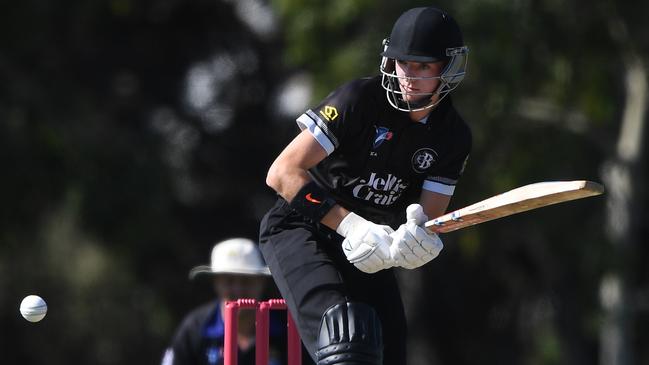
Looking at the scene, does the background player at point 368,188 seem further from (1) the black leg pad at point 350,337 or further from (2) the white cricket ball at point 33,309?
(2) the white cricket ball at point 33,309

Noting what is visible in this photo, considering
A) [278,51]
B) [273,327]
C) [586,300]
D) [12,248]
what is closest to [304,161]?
[273,327]

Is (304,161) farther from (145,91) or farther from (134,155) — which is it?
(145,91)

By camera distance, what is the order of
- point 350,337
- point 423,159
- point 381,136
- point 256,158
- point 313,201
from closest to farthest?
point 350,337 → point 313,201 → point 381,136 → point 423,159 → point 256,158

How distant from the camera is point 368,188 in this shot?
5.12 meters

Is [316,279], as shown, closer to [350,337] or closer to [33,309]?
[350,337]

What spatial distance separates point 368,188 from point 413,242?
0.51m

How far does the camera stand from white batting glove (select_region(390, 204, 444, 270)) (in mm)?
4668

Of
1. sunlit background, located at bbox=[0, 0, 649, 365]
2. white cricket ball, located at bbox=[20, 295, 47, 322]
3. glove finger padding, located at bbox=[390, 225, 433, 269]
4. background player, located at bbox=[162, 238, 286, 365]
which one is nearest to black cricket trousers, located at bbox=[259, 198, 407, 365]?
glove finger padding, located at bbox=[390, 225, 433, 269]

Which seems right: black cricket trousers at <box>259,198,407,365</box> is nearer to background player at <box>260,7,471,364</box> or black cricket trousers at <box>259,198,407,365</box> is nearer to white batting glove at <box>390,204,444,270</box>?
background player at <box>260,7,471,364</box>

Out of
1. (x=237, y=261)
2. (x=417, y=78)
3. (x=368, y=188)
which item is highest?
(x=237, y=261)

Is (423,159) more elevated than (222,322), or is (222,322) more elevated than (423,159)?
(222,322)

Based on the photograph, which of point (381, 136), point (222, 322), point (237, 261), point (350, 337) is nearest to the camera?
point (350, 337)

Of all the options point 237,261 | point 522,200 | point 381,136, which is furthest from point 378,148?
point 237,261

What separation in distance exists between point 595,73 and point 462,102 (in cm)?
159
